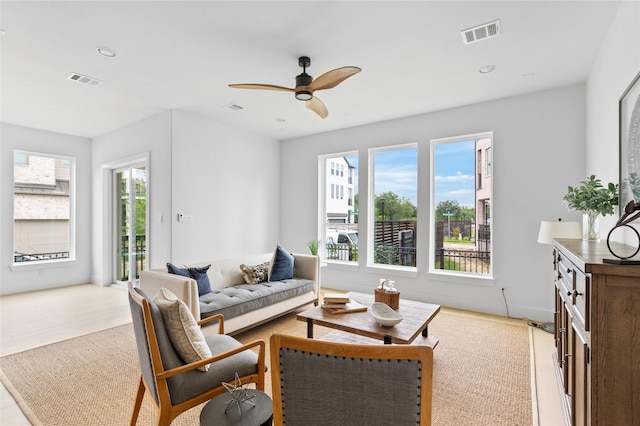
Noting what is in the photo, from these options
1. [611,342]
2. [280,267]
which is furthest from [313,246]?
[611,342]

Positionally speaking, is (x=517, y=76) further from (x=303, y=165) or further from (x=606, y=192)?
(x=303, y=165)

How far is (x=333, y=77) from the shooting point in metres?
2.76

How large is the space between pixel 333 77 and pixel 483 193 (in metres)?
2.90

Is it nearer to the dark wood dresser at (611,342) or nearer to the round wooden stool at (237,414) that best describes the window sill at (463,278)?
the dark wood dresser at (611,342)

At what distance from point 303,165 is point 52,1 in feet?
14.0

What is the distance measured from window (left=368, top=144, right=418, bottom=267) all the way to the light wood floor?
161 centimetres

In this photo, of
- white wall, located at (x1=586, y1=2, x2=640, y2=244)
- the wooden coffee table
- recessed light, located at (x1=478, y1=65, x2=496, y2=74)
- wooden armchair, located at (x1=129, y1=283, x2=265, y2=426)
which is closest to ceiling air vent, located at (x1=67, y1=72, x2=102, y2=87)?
wooden armchair, located at (x1=129, y1=283, x2=265, y2=426)

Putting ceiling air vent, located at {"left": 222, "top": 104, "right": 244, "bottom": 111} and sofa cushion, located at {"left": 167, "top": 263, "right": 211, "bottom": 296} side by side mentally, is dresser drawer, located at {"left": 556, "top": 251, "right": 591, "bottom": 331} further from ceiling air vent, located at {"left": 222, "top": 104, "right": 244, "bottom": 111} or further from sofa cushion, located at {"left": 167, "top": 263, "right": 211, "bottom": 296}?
ceiling air vent, located at {"left": 222, "top": 104, "right": 244, "bottom": 111}

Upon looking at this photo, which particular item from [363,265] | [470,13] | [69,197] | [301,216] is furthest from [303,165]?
[69,197]

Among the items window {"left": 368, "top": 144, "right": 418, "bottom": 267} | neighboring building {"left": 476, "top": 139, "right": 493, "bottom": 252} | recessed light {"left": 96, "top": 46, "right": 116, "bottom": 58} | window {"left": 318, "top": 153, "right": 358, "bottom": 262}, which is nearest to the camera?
recessed light {"left": 96, "top": 46, "right": 116, "bottom": 58}

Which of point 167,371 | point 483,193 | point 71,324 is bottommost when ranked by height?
point 71,324

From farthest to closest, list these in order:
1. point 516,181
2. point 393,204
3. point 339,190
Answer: point 339,190 → point 393,204 → point 516,181

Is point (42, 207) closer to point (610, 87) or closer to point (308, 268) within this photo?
point (308, 268)

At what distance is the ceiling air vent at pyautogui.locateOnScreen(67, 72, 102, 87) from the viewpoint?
141 inches
